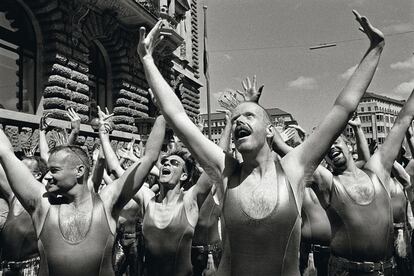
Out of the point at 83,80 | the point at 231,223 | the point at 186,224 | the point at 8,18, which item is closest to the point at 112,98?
the point at 83,80

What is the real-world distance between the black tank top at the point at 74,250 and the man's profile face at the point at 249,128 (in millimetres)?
1083

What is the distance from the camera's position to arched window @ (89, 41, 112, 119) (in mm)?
15502

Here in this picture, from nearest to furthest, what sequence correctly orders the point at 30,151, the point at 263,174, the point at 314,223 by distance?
the point at 263,174, the point at 314,223, the point at 30,151

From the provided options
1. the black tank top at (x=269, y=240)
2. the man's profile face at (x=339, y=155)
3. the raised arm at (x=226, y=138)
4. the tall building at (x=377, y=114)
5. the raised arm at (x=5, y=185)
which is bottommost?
the black tank top at (x=269, y=240)

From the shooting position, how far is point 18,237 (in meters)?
4.16

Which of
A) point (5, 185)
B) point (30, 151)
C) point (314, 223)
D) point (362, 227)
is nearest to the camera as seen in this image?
point (362, 227)

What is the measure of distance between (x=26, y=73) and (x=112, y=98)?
13.9ft

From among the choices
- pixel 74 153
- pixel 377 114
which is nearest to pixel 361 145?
pixel 74 153

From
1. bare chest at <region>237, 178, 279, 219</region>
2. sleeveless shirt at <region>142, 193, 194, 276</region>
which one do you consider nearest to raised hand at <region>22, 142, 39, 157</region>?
sleeveless shirt at <region>142, 193, 194, 276</region>

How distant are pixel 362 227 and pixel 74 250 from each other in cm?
222

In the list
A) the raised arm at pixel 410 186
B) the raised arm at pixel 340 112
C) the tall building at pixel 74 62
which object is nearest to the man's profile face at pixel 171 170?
the raised arm at pixel 340 112

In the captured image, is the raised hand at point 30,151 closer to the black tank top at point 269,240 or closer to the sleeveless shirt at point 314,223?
the sleeveless shirt at point 314,223

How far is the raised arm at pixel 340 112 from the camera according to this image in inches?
91.1

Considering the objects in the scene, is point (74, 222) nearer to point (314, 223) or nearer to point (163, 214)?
point (163, 214)
